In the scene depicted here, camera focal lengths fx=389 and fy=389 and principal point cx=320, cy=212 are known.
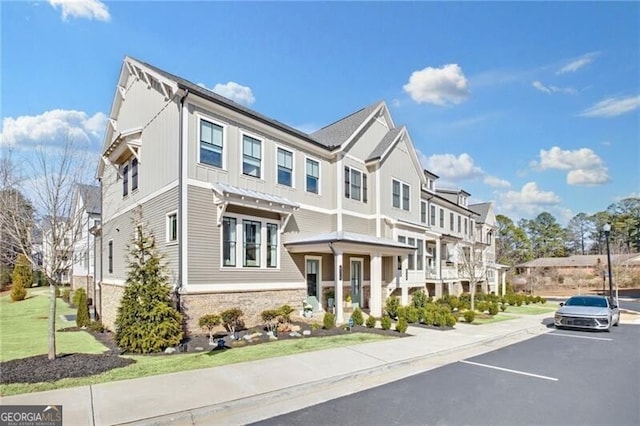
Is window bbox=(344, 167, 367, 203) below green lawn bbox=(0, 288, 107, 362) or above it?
above

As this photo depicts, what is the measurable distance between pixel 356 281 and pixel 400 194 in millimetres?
5831

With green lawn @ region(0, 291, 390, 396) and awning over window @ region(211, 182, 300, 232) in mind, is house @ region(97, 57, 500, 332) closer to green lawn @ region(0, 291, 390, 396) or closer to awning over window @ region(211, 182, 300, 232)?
awning over window @ region(211, 182, 300, 232)

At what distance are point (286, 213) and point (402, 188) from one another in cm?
941

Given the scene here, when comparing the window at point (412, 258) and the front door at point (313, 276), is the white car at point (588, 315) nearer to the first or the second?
the window at point (412, 258)

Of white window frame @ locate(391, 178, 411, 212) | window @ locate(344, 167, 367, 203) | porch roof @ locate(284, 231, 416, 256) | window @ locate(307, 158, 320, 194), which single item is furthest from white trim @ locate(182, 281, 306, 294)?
white window frame @ locate(391, 178, 411, 212)

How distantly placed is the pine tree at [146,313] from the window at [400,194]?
14.0 m

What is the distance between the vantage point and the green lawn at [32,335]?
36.4 feet

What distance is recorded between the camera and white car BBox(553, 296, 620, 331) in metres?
15.6

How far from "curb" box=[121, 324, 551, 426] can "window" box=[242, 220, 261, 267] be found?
6923 mm

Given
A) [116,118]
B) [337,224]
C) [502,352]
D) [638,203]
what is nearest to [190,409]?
[502,352]

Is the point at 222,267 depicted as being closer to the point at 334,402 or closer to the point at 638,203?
the point at 334,402

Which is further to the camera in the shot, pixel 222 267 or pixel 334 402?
pixel 222 267

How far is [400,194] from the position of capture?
73.0 feet

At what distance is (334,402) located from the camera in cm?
658
